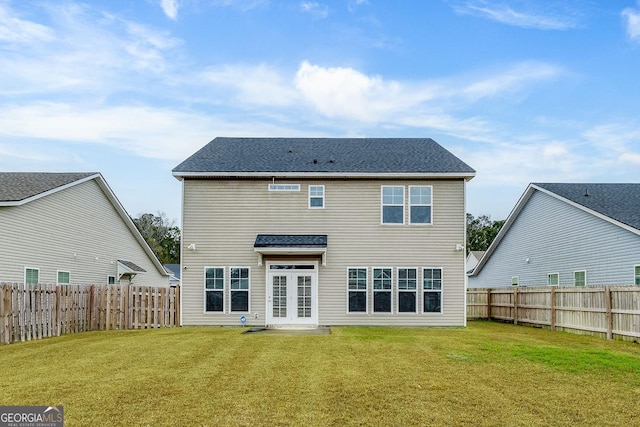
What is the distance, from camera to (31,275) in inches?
777

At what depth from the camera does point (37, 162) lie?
38219mm

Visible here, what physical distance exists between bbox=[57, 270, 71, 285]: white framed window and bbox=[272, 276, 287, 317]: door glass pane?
7864 mm

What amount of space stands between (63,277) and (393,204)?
12340mm

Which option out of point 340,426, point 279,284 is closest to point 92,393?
point 340,426

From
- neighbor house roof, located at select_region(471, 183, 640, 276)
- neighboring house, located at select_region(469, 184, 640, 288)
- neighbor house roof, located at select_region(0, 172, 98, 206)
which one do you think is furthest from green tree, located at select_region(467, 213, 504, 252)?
neighbor house roof, located at select_region(0, 172, 98, 206)

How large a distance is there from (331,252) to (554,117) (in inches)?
440

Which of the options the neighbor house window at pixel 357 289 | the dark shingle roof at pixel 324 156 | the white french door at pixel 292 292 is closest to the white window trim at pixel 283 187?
the dark shingle roof at pixel 324 156

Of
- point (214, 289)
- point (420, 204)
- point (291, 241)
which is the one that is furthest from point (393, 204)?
point (214, 289)

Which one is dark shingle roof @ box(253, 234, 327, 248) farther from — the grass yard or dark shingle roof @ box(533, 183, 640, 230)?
dark shingle roof @ box(533, 183, 640, 230)

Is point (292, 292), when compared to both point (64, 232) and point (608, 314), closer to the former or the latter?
point (64, 232)

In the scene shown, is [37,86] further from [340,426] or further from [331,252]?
[340,426]

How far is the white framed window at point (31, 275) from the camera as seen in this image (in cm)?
1944

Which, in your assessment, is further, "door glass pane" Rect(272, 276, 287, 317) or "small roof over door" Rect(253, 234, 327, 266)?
"door glass pane" Rect(272, 276, 287, 317)

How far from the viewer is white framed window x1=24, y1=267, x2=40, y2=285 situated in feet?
63.8
